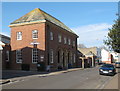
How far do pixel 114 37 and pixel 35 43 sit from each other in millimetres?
12243

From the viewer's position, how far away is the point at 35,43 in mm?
28047

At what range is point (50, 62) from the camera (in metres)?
28.9

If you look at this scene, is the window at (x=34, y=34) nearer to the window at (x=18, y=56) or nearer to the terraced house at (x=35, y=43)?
the terraced house at (x=35, y=43)

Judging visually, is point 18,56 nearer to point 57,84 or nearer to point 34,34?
point 34,34

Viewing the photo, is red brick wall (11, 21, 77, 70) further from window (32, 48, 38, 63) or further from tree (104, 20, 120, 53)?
tree (104, 20, 120, 53)

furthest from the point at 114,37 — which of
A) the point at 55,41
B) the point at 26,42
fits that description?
→ the point at 26,42

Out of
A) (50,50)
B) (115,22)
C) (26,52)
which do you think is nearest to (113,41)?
(115,22)

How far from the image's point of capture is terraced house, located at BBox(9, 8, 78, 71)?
27519 millimetres

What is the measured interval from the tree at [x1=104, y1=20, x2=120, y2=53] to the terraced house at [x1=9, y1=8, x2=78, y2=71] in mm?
9084

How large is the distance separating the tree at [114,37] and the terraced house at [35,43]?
29.8ft

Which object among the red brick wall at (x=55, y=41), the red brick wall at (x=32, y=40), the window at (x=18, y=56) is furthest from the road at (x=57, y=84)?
the window at (x=18, y=56)

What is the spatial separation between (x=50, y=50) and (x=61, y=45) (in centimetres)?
508

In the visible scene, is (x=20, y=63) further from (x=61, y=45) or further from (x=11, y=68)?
(x=61, y=45)

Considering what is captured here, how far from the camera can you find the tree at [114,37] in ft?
82.1
